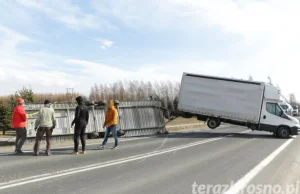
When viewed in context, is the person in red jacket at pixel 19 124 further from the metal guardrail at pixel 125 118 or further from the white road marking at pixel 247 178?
the white road marking at pixel 247 178

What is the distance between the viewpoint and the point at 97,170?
324 inches

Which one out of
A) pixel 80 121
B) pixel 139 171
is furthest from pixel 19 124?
pixel 139 171

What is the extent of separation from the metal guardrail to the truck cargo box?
6.72 feet

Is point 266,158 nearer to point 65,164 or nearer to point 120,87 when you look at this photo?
point 65,164

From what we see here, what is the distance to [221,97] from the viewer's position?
2127 cm

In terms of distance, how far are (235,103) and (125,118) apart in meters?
6.93

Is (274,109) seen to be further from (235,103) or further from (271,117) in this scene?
(235,103)

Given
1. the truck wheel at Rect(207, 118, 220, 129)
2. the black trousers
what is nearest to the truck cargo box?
the truck wheel at Rect(207, 118, 220, 129)

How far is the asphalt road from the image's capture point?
21.7 ft

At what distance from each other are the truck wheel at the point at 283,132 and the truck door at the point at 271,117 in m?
0.26

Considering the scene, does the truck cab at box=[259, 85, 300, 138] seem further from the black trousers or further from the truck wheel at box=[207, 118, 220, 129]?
the black trousers

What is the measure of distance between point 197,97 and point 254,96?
3.48 metres

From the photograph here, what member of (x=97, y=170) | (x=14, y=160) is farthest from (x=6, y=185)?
(x=14, y=160)

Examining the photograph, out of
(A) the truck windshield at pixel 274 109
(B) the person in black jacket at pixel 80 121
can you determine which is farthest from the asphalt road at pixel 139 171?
(A) the truck windshield at pixel 274 109
